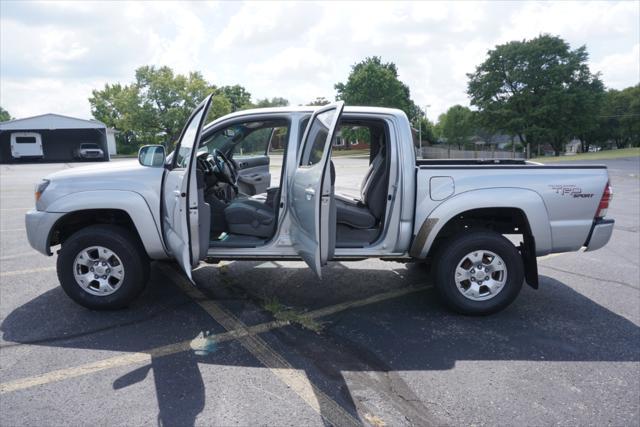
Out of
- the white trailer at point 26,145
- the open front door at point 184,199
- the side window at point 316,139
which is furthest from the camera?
the white trailer at point 26,145

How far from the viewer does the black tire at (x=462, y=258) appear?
13.9ft

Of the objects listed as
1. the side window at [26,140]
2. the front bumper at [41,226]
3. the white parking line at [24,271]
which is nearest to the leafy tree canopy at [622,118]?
the side window at [26,140]

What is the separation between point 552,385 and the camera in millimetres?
3160

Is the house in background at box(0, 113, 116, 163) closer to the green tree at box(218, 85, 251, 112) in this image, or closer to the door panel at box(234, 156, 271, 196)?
the door panel at box(234, 156, 271, 196)

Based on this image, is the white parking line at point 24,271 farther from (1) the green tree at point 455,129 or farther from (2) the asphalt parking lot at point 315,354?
(1) the green tree at point 455,129

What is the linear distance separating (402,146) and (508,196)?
3.60ft

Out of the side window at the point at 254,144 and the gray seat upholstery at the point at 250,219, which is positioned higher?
the side window at the point at 254,144

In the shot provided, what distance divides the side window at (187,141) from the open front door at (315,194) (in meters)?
1.00

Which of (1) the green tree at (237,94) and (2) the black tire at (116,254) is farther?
(1) the green tree at (237,94)

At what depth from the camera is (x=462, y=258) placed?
4262mm

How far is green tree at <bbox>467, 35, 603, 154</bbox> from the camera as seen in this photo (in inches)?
1813

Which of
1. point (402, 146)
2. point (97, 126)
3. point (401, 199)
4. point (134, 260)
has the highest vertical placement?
point (97, 126)

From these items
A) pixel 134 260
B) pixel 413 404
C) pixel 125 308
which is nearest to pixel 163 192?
pixel 134 260

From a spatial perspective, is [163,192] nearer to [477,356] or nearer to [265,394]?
[265,394]
